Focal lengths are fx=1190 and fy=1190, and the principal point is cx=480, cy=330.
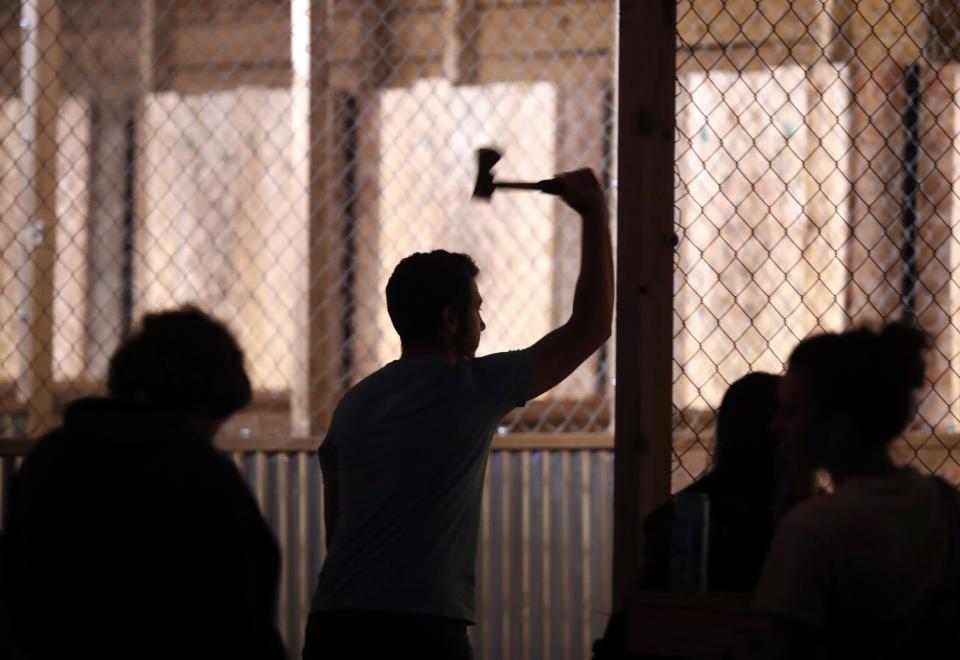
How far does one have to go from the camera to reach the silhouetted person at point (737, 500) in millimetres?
2330

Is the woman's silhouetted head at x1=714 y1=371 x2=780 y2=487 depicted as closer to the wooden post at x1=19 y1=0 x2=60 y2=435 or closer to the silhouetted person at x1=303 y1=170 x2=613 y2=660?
the silhouetted person at x1=303 y1=170 x2=613 y2=660

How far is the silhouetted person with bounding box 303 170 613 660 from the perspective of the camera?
2504 millimetres

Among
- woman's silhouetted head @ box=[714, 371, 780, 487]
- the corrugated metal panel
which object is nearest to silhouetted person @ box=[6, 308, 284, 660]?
woman's silhouetted head @ box=[714, 371, 780, 487]

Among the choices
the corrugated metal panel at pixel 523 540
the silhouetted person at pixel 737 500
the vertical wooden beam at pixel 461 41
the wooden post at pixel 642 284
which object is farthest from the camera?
the vertical wooden beam at pixel 461 41

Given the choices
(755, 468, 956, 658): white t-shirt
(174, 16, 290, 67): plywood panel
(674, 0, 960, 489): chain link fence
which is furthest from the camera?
(174, 16, 290, 67): plywood panel

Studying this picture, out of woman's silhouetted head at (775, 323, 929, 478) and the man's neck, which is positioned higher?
the man's neck

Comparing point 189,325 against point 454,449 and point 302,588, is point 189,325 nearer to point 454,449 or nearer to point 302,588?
point 454,449

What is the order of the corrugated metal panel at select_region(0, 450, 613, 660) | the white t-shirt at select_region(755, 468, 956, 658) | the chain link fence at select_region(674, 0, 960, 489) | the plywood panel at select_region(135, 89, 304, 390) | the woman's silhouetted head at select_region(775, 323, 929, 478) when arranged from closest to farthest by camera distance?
1. the white t-shirt at select_region(755, 468, 956, 658)
2. the woman's silhouetted head at select_region(775, 323, 929, 478)
3. the corrugated metal panel at select_region(0, 450, 613, 660)
4. the chain link fence at select_region(674, 0, 960, 489)
5. the plywood panel at select_region(135, 89, 304, 390)

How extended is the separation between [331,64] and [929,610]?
388 cm

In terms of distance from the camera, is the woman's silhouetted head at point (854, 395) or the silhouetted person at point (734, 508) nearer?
the woman's silhouetted head at point (854, 395)

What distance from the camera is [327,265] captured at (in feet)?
16.0

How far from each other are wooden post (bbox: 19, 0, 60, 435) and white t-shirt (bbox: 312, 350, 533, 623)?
8.83 ft

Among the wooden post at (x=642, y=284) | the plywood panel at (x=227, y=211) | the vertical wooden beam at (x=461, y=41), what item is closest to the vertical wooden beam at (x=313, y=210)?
the plywood panel at (x=227, y=211)

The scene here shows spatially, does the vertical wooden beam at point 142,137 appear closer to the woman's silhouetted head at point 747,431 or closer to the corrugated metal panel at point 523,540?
the corrugated metal panel at point 523,540
